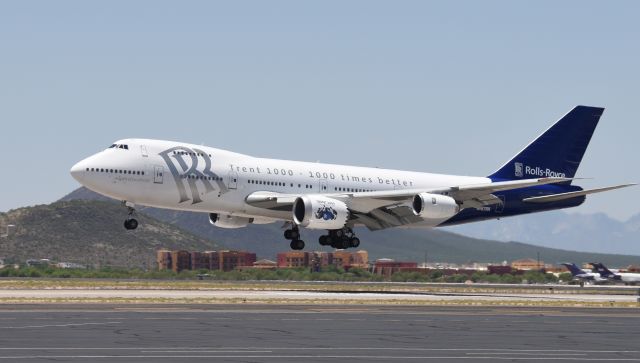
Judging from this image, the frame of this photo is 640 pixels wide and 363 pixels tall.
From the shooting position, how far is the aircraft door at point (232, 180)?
67.0 m

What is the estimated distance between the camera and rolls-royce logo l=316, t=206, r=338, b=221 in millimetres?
66775

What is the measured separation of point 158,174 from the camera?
64188 millimetres

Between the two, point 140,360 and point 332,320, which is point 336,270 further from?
point 140,360

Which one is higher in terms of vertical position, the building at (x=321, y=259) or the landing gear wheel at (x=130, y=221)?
the building at (x=321, y=259)

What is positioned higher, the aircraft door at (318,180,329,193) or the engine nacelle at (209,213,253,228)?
the aircraft door at (318,180,329,193)

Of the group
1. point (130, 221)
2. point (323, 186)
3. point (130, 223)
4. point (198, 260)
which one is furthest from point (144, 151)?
point (198, 260)

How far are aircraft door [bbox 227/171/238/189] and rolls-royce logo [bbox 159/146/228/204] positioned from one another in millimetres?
364

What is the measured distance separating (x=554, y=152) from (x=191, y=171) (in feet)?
90.5

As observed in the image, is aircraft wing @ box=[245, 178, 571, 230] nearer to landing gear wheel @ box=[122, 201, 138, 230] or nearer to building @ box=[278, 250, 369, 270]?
landing gear wheel @ box=[122, 201, 138, 230]

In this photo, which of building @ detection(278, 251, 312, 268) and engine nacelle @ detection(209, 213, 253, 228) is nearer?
engine nacelle @ detection(209, 213, 253, 228)

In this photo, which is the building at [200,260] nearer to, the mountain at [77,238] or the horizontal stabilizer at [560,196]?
the mountain at [77,238]


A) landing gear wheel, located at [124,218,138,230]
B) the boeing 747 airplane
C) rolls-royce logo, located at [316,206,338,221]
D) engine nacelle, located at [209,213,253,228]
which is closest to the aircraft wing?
the boeing 747 airplane

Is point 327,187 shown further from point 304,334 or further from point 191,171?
point 304,334

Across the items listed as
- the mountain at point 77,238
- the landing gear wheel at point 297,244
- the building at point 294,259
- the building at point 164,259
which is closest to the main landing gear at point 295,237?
the landing gear wheel at point 297,244
